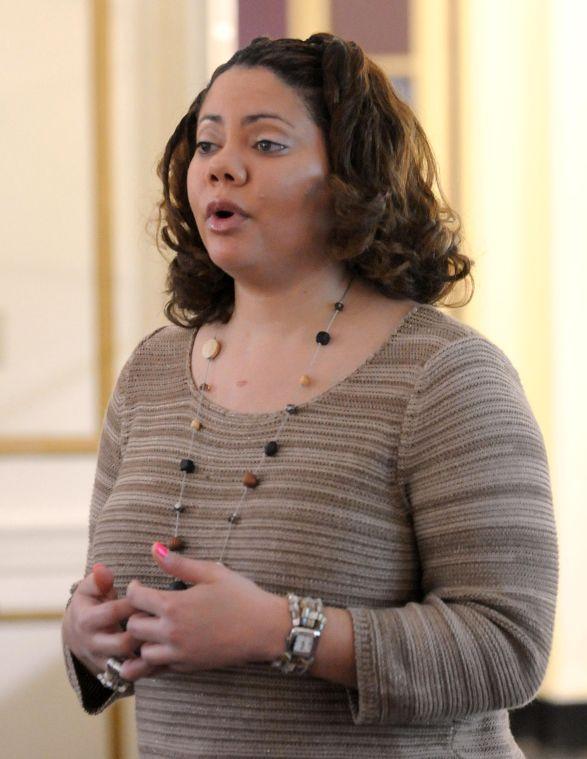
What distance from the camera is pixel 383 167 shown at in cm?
144

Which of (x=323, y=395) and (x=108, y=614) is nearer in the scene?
(x=108, y=614)

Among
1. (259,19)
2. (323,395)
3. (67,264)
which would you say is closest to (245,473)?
(323,395)

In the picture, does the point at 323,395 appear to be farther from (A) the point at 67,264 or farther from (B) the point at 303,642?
(A) the point at 67,264

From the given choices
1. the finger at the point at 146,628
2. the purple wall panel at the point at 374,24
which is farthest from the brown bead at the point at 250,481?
the purple wall panel at the point at 374,24

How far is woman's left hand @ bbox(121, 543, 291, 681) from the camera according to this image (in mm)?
1162

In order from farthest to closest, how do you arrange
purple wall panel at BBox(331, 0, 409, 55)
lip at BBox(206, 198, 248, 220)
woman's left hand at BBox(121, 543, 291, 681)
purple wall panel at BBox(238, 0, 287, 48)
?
purple wall panel at BBox(331, 0, 409, 55) < purple wall panel at BBox(238, 0, 287, 48) < lip at BBox(206, 198, 248, 220) < woman's left hand at BBox(121, 543, 291, 681)

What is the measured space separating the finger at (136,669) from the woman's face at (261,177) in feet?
1.54

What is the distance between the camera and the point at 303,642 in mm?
1184

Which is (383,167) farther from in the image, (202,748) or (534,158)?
(534,158)

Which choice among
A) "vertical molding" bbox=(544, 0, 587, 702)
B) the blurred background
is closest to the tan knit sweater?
the blurred background

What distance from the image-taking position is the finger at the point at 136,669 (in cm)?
123

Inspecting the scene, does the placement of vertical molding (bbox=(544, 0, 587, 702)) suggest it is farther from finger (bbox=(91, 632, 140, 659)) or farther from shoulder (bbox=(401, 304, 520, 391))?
finger (bbox=(91, 632, 140, 659))

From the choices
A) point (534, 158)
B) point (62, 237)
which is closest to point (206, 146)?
point (62, 237)

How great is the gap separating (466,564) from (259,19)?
7.19 ft
